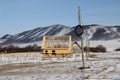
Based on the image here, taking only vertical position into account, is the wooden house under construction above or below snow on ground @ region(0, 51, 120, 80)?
above

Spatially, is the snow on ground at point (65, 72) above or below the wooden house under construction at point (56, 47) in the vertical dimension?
below

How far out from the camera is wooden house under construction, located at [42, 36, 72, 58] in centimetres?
7581

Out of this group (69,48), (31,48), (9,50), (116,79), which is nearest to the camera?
(116,79)

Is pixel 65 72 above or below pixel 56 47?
below

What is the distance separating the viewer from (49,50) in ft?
255

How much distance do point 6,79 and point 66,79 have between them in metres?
4.76

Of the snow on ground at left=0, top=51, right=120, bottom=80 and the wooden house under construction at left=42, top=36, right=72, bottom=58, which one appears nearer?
the snow on ground at left=0, top=51, right=120, bottom=80

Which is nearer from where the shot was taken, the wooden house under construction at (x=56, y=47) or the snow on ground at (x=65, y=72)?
the snow on ground at (x=65, y=72)

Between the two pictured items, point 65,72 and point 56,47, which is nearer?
point 65,72

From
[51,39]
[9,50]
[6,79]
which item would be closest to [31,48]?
[9,50]

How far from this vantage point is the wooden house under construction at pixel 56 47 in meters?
75.8

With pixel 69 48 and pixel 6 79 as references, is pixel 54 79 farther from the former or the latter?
pixel 69 48

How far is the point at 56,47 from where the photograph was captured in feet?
256

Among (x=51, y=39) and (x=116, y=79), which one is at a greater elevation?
(x=51, y=39)
